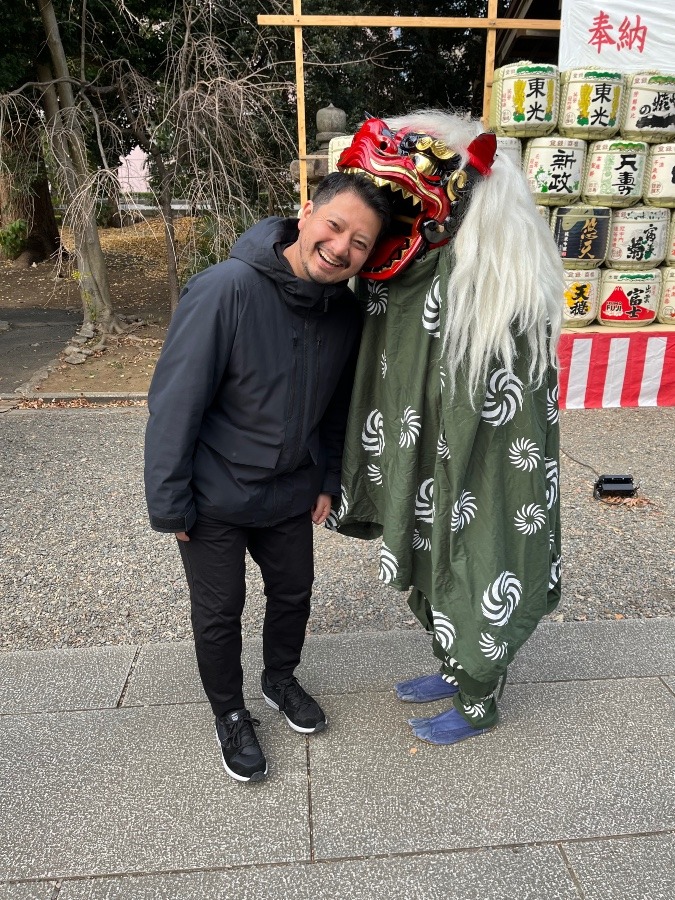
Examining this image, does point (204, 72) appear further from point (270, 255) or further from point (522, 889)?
point (522, 889)

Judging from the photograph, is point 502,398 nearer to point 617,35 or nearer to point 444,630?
point 444,630

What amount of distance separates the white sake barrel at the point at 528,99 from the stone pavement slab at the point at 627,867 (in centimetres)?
483

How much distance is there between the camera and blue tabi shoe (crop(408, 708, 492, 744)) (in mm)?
2137

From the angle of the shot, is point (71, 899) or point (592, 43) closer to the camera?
point (71, 899)

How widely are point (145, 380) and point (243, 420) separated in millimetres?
4942

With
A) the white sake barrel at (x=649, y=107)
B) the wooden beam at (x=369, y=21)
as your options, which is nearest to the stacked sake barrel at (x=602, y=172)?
the white sake barrel at (x=649, y=107)

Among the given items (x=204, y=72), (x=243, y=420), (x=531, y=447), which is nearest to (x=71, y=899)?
(x=243, y=420)

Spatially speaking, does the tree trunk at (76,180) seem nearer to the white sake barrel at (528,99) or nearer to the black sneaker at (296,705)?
the white sake barrel at (528,99)

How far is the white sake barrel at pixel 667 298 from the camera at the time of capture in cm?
546

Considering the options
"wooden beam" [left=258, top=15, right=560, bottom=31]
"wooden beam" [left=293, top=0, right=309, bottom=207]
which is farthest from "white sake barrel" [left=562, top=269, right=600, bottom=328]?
"wooden beam" [left=293, top=0, right=309, bottom=207]

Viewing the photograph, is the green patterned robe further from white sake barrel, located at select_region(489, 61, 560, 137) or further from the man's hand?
white sake barrel, located at select_region(489, 61, 560, 137)

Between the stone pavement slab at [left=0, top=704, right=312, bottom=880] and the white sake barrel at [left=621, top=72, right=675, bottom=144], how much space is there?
515 centimetres

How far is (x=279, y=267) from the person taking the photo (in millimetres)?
1654

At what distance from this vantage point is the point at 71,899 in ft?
5.39
